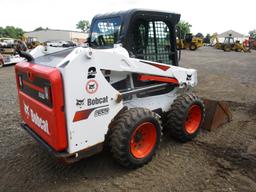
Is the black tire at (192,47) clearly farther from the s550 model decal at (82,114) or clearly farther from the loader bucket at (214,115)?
the s550 model decal at (82,114)

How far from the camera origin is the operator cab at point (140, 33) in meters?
3.55

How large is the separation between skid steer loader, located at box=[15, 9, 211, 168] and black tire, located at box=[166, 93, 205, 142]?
0.02m

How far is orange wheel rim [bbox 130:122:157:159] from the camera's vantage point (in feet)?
11.4

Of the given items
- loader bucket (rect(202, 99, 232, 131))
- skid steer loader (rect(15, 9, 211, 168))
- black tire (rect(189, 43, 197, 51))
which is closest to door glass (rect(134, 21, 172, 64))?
skid steer loader (rect(15, 9, 211, 168))

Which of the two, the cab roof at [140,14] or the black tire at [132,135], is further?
the cab roof at [140,14]

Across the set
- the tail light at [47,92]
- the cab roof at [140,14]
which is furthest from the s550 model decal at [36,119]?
the cab roof at [140,14]

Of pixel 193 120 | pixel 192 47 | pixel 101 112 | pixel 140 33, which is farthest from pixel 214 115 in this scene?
pixel 192 47

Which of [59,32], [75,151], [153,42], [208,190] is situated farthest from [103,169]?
[59,32]

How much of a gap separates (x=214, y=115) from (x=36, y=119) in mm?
3335

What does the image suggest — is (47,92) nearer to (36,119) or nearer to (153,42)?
(36,119)

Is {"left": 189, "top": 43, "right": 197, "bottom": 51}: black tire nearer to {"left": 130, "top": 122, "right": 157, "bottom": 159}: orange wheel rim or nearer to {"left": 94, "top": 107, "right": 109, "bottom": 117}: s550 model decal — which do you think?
{"left": 130, "top": 122, "right": 157, "bottom": 159}: orange wheel rim

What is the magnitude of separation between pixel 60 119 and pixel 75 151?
452 millimetres

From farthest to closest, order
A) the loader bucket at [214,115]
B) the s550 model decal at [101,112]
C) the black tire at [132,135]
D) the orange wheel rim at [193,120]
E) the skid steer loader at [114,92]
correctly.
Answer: the loader bucket at [214,115]
the orange wheel rim at [193,120]
the black tire at [132,135]
the s550 model decal at [101,112]
the skid steer loader at [114,92]

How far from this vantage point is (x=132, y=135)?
323cm
